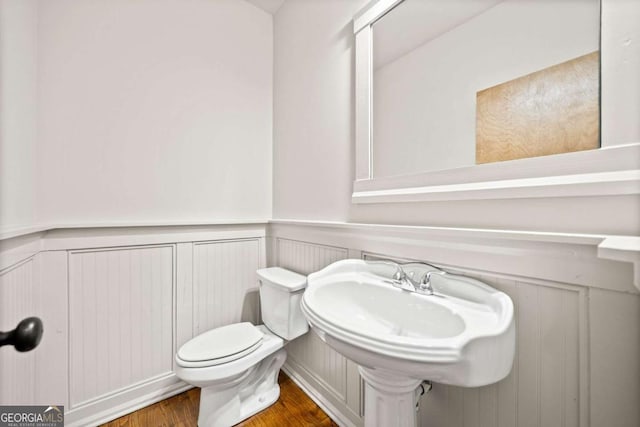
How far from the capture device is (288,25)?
5.61 feet

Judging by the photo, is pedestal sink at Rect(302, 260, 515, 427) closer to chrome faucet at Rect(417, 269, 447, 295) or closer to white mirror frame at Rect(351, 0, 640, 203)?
chrome faucet at Rect(417, 269, 447, 295)

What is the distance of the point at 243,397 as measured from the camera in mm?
1356

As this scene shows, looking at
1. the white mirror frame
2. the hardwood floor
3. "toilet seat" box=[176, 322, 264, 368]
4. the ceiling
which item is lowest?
the hardwood floor

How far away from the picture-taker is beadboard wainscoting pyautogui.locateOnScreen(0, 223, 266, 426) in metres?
1.13

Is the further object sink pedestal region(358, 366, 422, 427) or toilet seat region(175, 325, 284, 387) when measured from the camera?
toilet seat region(175, 325, 284, 387)

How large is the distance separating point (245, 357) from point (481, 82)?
151 centimetres

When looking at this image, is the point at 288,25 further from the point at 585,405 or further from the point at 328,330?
the point at 585,405

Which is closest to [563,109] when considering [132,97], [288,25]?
[288,25]

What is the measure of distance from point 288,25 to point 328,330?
191 centimetres

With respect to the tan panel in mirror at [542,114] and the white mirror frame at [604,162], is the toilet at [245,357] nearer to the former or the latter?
the white mirror frame at [604,162]

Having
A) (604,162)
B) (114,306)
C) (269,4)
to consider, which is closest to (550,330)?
(604,162)

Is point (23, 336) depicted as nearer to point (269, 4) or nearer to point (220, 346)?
point (220, 346)

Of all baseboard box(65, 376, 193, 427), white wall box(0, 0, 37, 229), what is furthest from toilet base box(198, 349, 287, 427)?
white wall box(0, 0, 37, 229)

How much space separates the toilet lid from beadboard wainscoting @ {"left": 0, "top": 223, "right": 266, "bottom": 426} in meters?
0.28
